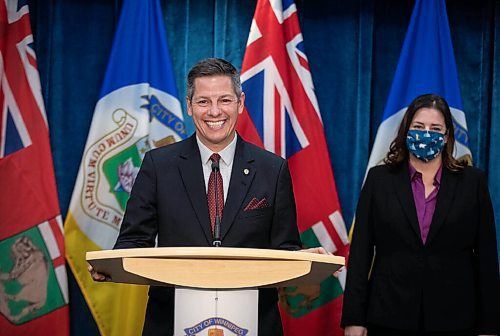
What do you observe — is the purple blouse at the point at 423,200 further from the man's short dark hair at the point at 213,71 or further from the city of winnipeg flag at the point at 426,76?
the man's short dark hair at the point at 213,71

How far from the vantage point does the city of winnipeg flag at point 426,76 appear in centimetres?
344

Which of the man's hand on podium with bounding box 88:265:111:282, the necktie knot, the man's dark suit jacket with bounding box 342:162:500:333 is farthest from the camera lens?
the man's dark suit jacket with bounding box 342:162:500:333

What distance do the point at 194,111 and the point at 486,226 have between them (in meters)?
1.35

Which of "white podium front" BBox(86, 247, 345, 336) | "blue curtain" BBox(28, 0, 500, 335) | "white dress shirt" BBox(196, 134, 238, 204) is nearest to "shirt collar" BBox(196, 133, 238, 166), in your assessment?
"white dress shirt" BBox(196, 134, 238, 204)

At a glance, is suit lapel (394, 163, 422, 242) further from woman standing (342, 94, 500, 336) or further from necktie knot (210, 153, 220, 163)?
necktie knot (210, 153, 220, 163)

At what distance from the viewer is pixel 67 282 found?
3.48 metres

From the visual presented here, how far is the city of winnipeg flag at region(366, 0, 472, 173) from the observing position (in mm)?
3439

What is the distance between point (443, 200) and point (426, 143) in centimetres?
23

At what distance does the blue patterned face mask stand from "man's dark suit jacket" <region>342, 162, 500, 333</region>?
101mm

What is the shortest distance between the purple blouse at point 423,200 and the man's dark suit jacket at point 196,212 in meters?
0.84

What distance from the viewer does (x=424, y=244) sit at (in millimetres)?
2703

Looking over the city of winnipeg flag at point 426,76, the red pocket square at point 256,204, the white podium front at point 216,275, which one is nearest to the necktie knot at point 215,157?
the red pocket square at point 256,204

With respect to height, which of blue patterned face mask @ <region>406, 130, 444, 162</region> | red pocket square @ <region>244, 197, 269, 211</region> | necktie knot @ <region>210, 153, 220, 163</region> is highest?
blue patterned face mask @ <region>406, 130, 444, 162</region>

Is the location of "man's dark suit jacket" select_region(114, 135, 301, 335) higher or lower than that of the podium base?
higher
